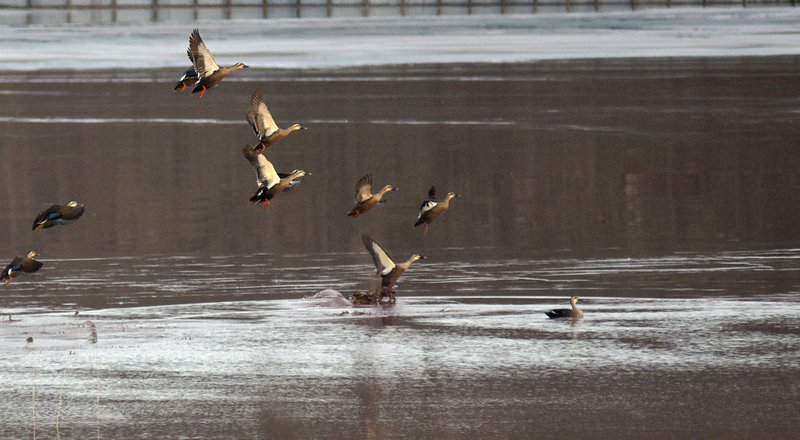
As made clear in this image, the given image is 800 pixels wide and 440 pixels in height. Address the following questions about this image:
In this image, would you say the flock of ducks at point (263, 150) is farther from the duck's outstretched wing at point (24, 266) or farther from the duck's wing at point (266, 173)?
the duck's outstretched wing at point (24, 266)

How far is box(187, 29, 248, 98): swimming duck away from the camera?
1033 cm

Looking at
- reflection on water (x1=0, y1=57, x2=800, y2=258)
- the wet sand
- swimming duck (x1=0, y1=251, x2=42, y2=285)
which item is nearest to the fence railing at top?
reflection on water (x1=0, y1=57, x2=800, y2=258)

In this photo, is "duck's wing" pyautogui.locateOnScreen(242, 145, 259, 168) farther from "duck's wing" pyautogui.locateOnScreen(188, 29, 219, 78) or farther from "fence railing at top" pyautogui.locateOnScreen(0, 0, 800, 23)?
"fence railing at top" pyautogui.locateOnScreen(0, 0, 800, 23)

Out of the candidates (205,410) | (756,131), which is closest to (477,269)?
(205,410)

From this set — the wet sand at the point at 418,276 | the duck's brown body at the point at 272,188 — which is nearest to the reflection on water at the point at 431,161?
the wet sand at the point at 418,276

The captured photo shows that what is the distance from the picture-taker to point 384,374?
917 centimetres

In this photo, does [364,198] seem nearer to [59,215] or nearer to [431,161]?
[59,215]

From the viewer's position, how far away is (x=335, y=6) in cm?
5741

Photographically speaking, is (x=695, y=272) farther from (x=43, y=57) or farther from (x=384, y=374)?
(x=43, y=57)

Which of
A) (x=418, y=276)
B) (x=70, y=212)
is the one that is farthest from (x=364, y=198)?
(x=70, y=212)

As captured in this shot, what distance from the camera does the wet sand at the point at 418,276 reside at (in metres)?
8.43

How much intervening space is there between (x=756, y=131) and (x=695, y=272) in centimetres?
1035

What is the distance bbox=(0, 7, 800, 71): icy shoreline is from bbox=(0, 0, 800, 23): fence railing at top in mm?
2918

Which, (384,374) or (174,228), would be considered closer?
(384,374)
